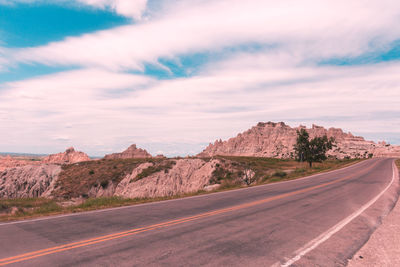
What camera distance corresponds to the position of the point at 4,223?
9289 mm

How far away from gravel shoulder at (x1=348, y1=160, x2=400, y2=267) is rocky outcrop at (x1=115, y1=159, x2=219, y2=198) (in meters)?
27.0

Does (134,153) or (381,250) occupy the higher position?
(134,153)

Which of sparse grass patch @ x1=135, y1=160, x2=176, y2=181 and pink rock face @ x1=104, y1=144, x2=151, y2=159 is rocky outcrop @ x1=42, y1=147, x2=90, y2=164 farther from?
sparse grass patch @ x1=135, y1=160, x2=176, y2=181

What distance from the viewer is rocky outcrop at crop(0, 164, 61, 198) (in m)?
40.8

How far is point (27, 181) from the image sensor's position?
42.3 meters

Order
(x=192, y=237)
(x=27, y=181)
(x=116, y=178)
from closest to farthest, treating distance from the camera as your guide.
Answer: (x=192, y=237) < (x=116, y=178) < (x=27, y=181)

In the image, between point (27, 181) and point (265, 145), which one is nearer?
point (27, 181)

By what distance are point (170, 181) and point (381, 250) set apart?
107 ft

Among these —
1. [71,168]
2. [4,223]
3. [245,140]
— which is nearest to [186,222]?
[4,223]

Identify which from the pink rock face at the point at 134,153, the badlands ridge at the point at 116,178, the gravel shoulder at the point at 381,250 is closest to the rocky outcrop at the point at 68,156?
the pink rock face at the point at 134,153

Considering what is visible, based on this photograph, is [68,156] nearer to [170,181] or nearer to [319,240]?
[170,181]

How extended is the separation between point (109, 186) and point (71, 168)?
13.4 meters

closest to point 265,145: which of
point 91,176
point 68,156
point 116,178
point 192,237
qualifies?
point 68,156

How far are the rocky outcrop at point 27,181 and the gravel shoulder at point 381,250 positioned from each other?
1673 inches
